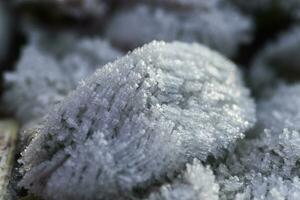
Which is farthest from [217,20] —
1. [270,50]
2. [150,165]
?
[150,165]

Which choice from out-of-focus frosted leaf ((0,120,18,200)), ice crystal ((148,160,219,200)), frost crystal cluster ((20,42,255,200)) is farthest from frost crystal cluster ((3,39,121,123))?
ice crystal ((148,160,219,200))

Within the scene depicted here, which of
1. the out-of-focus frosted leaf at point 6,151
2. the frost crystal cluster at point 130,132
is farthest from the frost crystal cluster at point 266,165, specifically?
the out-of-focus frosted leaf at point 6,151

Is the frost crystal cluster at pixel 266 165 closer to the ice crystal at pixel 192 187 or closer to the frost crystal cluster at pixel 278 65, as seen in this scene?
the ice crystal at pixel 192 187

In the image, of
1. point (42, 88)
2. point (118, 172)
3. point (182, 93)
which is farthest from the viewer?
point (42, 88)

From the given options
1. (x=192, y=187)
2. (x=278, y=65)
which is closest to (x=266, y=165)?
(x=192, y=187)

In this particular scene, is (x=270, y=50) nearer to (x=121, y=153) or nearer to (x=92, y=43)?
(x=92, y=43)

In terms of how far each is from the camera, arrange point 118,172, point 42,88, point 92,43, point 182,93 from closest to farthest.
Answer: point 118,172 < point 182,93 < point 42,88 < point 92,43

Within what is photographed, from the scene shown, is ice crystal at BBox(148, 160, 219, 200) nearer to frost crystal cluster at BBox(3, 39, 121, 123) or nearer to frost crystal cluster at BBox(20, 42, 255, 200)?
frost crystal cluster at BBox(20, 42, 255, 200)

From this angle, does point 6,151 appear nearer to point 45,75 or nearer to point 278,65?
point 45,75
